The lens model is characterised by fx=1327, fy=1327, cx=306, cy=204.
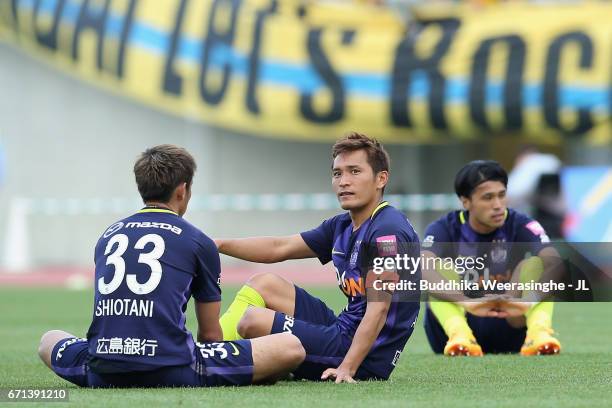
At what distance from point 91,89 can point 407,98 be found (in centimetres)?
667

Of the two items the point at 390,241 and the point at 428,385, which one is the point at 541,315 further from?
the point at 390,241

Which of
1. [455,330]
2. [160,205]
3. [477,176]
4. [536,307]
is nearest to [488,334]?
Answer: [455,330]

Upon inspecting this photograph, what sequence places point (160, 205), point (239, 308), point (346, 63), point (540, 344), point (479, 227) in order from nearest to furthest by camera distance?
1. point (160, 205)
2. point (239, 308)
3. point (540, 344)
4. point (479, 227)
5. point (346, 63)

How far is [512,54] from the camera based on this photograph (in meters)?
20.2

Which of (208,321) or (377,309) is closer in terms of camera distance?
(208,321)

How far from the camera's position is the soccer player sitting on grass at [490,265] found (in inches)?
337

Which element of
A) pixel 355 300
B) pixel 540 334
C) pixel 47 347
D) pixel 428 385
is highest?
pixel 355 300

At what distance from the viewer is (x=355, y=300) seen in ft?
22.9

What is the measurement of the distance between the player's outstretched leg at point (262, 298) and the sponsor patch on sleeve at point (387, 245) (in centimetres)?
68

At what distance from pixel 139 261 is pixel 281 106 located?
1545 cm

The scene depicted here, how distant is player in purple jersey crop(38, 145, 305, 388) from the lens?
20.4 feet

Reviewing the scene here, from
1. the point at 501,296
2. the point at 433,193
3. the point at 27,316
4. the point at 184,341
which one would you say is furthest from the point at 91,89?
the point at 184,341

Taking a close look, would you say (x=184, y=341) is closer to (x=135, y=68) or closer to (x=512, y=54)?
(x=512, y=54)

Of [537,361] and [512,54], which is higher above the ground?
[512,54]
